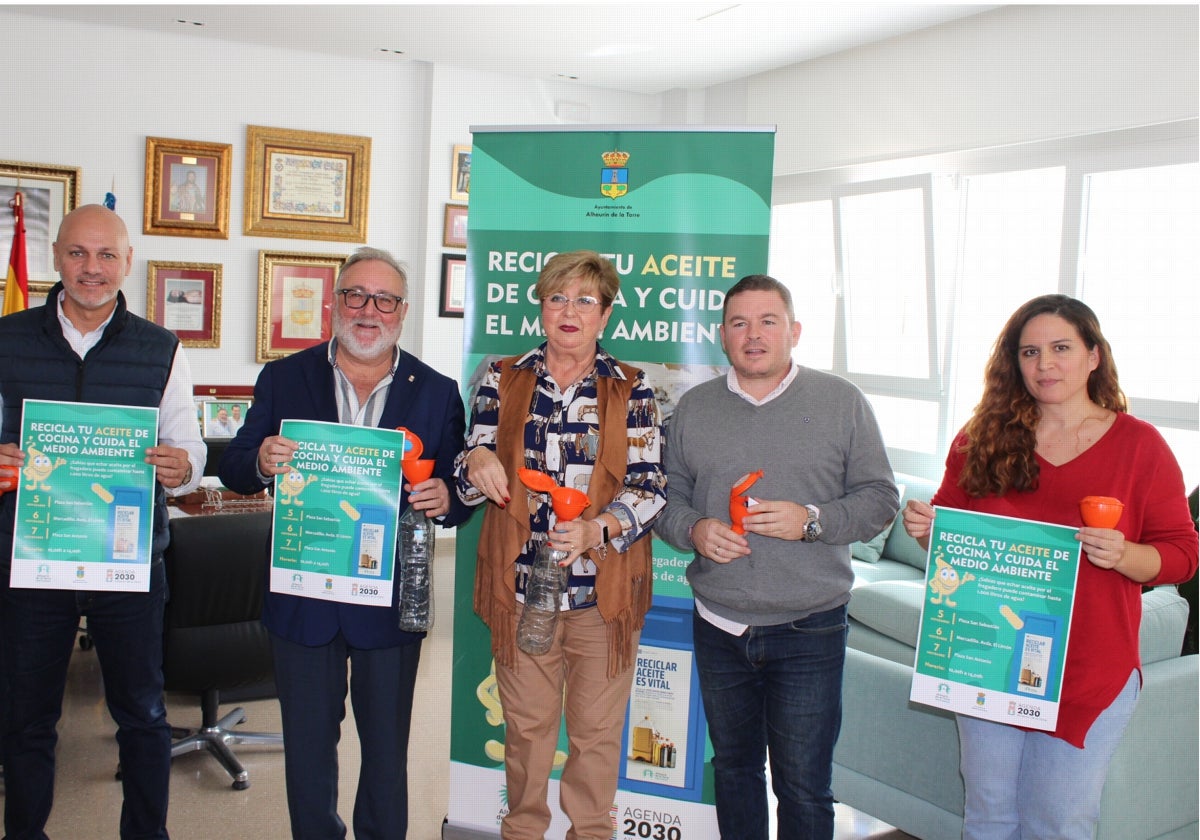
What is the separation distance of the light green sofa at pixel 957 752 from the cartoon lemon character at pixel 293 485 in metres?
1.93

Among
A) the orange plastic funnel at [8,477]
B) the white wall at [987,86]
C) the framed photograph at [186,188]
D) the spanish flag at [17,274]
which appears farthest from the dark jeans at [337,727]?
the framed photograph at [186,188]

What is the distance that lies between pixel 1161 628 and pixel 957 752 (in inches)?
28.1

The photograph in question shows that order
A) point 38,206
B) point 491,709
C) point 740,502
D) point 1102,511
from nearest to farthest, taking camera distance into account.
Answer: point 1102,511 → point 740,502 → point 491,709 → point 38,206

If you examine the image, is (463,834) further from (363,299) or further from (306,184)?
(306,184)

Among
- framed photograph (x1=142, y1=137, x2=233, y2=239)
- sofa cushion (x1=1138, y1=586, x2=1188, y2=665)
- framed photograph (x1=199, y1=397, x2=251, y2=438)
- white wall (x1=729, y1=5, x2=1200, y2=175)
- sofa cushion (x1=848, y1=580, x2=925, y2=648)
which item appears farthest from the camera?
framed photograph (x1=199, y1=397, x2=251, y2=438)

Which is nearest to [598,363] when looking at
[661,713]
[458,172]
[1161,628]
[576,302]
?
[576,302]

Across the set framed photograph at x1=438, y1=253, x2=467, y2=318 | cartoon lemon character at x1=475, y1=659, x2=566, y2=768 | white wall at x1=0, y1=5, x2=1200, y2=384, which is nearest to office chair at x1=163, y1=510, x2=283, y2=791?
cartoon lemon character at x1=475, y1=659, x2=566, y2=768

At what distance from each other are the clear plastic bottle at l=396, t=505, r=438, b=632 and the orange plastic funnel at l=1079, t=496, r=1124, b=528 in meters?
1.48

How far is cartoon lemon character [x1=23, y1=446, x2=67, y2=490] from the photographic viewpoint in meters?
2.42

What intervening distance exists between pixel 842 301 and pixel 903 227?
2.39ft

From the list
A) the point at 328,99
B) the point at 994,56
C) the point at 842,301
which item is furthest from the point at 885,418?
the point at 328,99

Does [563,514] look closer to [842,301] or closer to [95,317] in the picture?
[95,317]

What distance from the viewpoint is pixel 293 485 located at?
2324 millimetres

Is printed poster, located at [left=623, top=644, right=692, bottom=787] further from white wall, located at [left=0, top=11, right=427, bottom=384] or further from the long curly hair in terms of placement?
white wall, located at [left=0, top=11, right=427, bottom=384]
